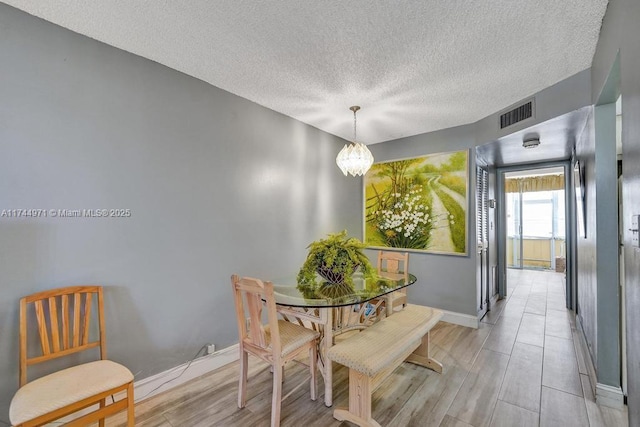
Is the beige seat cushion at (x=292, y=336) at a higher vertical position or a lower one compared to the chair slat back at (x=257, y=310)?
lower

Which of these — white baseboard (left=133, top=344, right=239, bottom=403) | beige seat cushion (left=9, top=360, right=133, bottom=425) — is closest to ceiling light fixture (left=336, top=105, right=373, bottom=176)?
white baseboard (left=133, top=344, right=239, bottom=403)

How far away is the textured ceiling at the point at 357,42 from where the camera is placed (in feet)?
5.09

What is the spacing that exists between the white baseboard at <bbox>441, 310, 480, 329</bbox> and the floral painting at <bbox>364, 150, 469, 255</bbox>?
2.54ft

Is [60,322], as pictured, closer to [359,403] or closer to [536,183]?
[359,403]

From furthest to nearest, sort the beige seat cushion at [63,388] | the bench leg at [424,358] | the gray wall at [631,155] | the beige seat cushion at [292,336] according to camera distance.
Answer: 1. the bench leg at [424,358]
2. the beige seat cushion at [292,336]
3. the beige seat cushion at [63,388]
4. the gray wall at [631,155]

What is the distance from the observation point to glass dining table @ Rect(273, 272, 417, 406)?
189cm

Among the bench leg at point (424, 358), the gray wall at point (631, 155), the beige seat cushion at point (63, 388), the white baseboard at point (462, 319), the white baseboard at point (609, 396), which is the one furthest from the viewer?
the white baseboard at point (462, 319)

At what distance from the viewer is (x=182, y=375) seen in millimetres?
2189

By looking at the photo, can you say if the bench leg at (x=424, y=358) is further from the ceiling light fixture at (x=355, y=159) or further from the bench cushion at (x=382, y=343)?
the ceiling light fixture at (x=355, y=159)

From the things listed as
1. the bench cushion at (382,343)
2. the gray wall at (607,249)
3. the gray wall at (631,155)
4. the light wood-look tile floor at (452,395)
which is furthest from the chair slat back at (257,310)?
the gray wall at (607,249)

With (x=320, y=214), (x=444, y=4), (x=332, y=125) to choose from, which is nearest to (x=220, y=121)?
(x=332, y=125)

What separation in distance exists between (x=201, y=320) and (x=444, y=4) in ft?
9.25

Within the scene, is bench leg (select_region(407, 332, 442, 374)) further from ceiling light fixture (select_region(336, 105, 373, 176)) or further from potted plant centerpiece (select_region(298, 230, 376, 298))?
ceiling light fixture (select_region(336, 105, 373, 176))

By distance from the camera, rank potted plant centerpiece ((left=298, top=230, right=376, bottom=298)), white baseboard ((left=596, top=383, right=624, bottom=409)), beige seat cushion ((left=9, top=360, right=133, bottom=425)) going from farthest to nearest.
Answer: potted plant centerpiece ((left=298, top=230, right=376, bottom=298))
white baseboard ((left=596, top=383, right=624, bottom=409))
beige seat cushion ((left=9, top=360, right=133, bottom=425))
